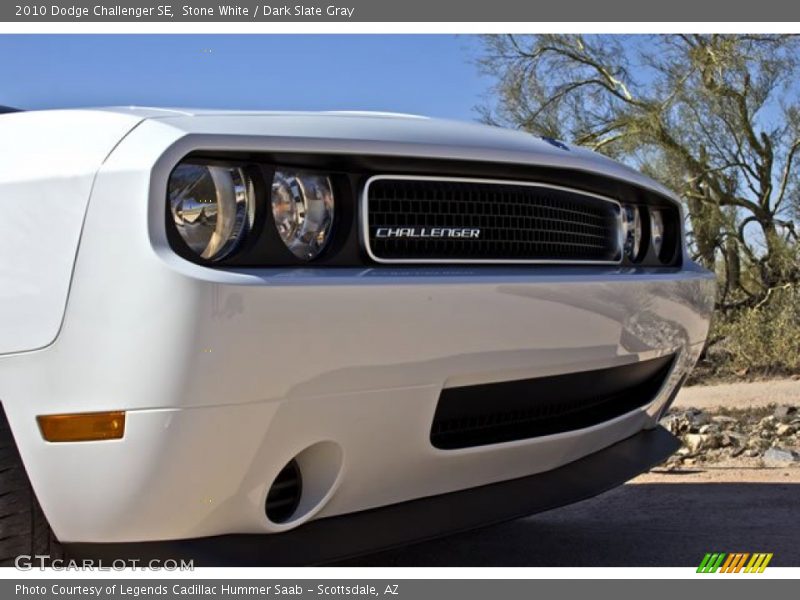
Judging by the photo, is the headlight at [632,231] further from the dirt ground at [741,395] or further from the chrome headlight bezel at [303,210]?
the dirt ground at [741,395]

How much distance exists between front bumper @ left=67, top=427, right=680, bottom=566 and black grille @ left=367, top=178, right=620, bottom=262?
617 mm

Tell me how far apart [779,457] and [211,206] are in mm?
4042

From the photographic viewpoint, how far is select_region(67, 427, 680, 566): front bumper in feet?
7.28

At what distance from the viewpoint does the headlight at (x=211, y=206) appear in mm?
2139

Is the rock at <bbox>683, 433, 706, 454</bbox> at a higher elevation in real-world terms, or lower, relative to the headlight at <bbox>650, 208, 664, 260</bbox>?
lower

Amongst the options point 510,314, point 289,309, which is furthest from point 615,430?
point 289,309

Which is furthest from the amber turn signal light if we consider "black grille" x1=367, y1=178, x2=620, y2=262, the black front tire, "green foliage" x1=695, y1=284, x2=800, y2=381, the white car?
"green foliage" x1=695, y1=284, x2=800, y2=381

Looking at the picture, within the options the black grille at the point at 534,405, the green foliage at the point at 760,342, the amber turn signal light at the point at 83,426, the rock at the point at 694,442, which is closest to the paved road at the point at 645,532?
the black grille at the point at 534,405

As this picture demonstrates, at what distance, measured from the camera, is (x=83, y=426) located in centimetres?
207

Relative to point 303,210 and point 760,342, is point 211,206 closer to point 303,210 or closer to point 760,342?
point 303,210

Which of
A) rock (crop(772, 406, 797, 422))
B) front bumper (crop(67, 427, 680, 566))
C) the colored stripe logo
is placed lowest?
rock (crop(772, 406, 797, 422))

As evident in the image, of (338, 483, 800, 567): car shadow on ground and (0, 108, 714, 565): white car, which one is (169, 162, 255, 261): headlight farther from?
(338, 483, 800, 567): car shadow on ground

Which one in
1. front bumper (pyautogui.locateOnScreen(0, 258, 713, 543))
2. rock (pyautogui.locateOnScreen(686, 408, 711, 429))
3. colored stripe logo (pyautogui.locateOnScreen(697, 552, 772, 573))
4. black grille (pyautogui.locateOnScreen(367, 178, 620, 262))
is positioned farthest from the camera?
rock (pyautogui.locateOnScreen(686, 408, 711, 429))

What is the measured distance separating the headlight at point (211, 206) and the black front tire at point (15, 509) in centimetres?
56
